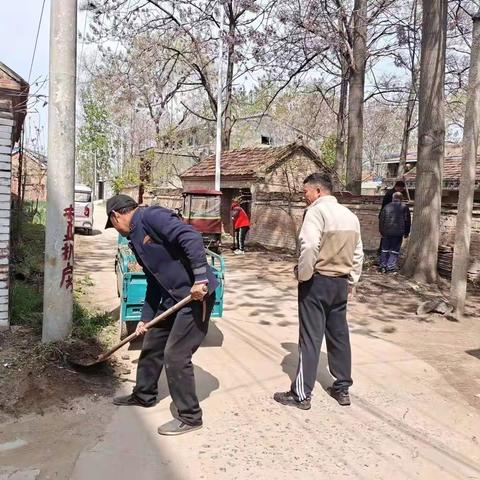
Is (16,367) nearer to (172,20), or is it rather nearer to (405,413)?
(405,413)

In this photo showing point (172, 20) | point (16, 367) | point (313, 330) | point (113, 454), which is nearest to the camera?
point (113, 454)

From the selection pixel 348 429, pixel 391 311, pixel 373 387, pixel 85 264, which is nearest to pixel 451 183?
pixel 391 311

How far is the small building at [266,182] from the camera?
650 inches

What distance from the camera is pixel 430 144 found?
10.1 meters

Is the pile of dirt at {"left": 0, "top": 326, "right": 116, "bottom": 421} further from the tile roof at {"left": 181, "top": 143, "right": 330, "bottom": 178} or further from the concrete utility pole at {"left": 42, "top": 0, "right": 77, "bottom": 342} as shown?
the tile roof at {"left": 181, "top": 143, "right": 330, "bottom": 178}

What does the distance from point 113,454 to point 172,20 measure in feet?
61.9

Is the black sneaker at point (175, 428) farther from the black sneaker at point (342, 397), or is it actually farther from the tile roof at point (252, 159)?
the tile roof at point (252, 159)

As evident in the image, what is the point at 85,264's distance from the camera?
12.2 metres

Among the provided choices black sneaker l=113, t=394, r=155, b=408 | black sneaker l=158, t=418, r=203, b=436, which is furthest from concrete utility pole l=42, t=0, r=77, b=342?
black sneaker l=158, t=418, r=203, b=436

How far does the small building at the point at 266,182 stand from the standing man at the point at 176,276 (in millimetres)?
12285

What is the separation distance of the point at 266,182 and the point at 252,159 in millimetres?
1700

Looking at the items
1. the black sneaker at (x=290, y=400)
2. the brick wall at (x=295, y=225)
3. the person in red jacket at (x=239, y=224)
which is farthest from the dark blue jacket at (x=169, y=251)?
the person in red jacket at (x=239, y=224)

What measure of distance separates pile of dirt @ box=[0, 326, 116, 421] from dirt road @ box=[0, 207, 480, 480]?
7.3 inches

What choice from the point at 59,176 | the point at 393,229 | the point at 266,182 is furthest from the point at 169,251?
the point at 266,182
